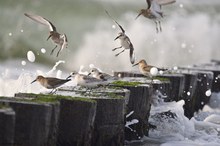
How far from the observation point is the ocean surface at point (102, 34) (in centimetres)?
2261

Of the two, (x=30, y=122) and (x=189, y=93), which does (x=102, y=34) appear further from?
(x=30, y=122)

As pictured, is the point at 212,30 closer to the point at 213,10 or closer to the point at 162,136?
the point at 213,10

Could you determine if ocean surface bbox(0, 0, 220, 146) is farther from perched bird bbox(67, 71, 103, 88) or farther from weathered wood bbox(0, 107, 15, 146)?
weathered wood bbox(0, 107, 15, 146)

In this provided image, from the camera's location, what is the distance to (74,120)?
5.65m

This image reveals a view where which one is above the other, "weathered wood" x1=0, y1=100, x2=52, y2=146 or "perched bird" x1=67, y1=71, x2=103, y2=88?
"perched bird" x1=67, y1=71, x2=103, y2=88

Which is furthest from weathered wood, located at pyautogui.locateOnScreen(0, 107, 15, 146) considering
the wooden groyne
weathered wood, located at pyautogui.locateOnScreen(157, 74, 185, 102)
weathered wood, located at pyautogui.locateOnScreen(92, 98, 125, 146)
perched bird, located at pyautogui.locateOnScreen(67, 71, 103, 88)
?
weathered wood, located at pyautogui.locateOnScreen(157, 74, 185, 102)

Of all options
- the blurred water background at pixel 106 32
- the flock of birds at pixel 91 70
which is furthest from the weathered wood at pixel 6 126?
the blurred water background at pixel 106 32

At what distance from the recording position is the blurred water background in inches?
929

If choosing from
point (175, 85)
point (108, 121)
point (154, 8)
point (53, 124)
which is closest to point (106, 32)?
point (154, 8)

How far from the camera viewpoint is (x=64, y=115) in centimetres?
565

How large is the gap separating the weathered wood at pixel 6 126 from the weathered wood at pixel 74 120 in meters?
0.98

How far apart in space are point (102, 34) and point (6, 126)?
23.7 m

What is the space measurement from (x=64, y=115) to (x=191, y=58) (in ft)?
70.9

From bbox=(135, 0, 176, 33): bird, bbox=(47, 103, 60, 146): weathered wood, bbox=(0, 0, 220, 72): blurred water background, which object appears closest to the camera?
bbox=(47, 103, 60, 146): weathered wood
